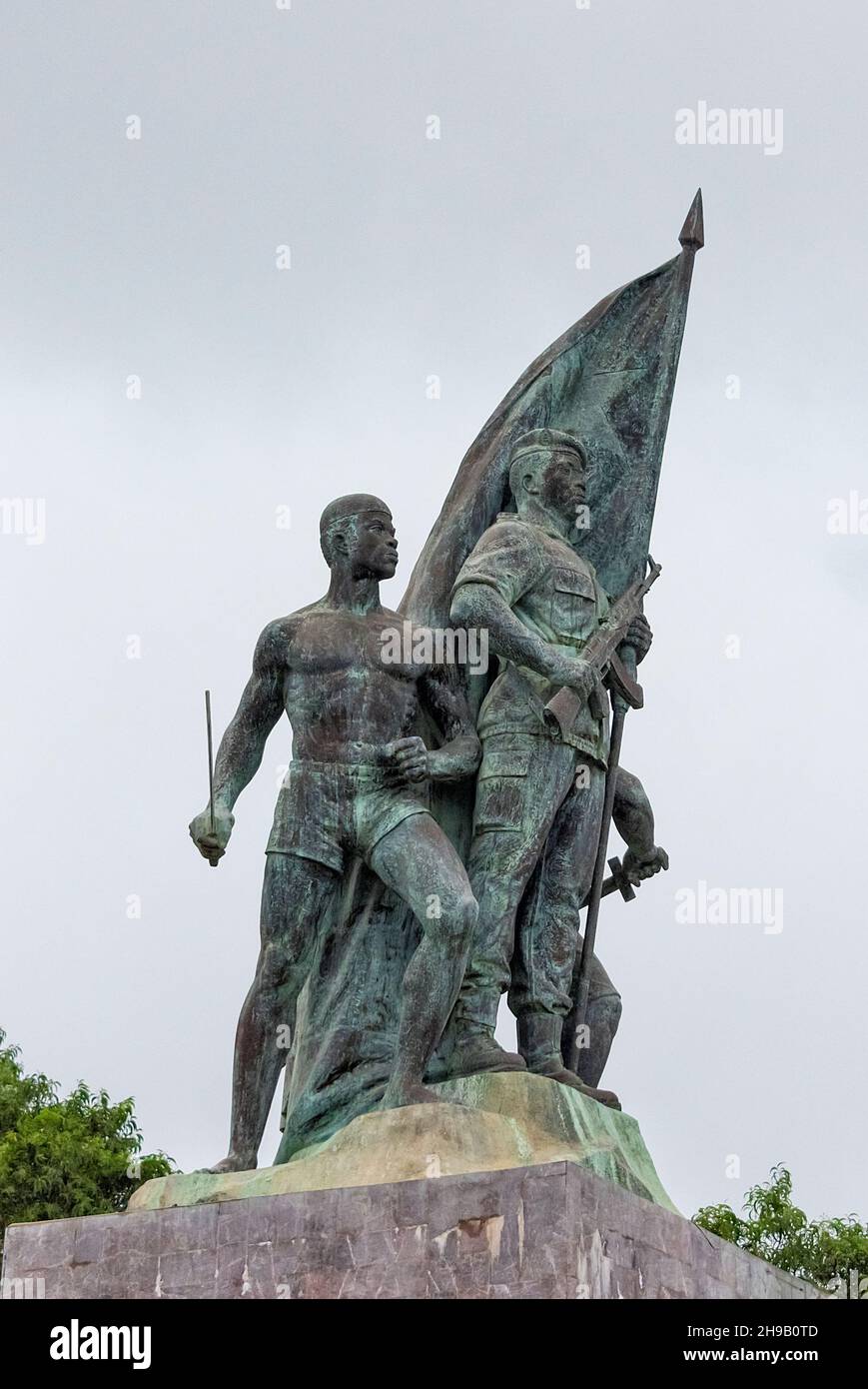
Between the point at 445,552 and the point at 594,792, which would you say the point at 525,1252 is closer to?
the point at 594,792

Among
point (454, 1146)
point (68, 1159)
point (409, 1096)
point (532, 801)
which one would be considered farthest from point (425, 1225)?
point (68, 1159)

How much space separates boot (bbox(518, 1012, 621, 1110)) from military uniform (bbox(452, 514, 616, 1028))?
0.19 feet

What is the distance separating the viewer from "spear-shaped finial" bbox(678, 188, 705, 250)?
15383mm

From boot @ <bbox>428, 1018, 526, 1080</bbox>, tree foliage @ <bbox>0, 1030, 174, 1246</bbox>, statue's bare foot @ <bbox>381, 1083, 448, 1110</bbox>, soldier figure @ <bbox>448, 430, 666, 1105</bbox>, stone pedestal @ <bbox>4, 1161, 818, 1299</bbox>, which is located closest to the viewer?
stone pedestal @ <bbox>4, 1161, 818, 1299</bbox>

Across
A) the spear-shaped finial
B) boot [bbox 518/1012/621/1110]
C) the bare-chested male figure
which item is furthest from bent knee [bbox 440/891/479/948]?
the spear-shaped finial

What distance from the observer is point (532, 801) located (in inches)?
540

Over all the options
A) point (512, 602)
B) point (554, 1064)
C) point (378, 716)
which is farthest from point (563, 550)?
point (554, 1064)

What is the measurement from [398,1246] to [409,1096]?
1021 millimetres

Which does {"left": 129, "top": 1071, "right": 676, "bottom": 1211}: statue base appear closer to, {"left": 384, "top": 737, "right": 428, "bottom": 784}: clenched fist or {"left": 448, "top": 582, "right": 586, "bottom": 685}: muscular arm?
{"left": 384, "top": 737, "right": 428, "bottom": 784}: clenched fist

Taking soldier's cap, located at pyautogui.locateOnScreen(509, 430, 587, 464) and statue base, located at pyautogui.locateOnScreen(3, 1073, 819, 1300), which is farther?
soldier's cap, located at pyautogui.locateOnScreen(509, 430, 587, 464)

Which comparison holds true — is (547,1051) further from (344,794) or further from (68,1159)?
(68,1159)
